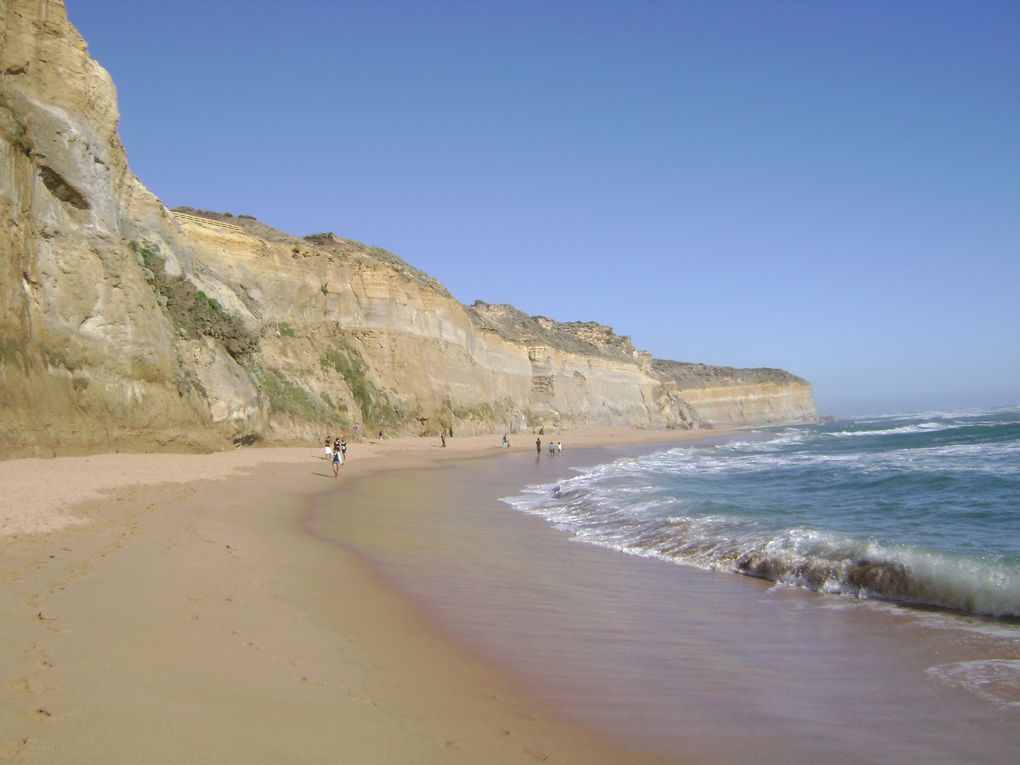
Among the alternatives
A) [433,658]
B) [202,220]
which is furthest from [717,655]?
[202,220]

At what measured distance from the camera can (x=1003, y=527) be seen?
9156 mm

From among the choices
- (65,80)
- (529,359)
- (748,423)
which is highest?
(65,80)

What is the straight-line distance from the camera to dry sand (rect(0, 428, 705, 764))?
2799mm

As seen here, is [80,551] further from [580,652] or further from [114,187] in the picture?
[114,187]

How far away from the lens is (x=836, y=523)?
9.98 meters

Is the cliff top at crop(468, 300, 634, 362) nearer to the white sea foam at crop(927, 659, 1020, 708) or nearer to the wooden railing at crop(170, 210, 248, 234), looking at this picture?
the wooden railing at crop(170, 210, 248, 234)

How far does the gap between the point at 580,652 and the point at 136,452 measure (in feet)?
45.6

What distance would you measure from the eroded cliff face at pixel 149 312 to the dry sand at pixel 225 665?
7309mm

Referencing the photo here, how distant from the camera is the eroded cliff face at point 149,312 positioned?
13836 millimetres

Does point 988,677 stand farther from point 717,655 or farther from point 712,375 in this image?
point 712,375

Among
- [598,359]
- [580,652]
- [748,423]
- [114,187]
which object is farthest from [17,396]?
[748,423]

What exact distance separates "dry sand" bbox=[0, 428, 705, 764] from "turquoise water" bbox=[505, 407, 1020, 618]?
4.50 metres

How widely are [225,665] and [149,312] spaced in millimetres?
15310

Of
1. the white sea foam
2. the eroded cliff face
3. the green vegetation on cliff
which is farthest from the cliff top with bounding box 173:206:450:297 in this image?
the white sea foam
